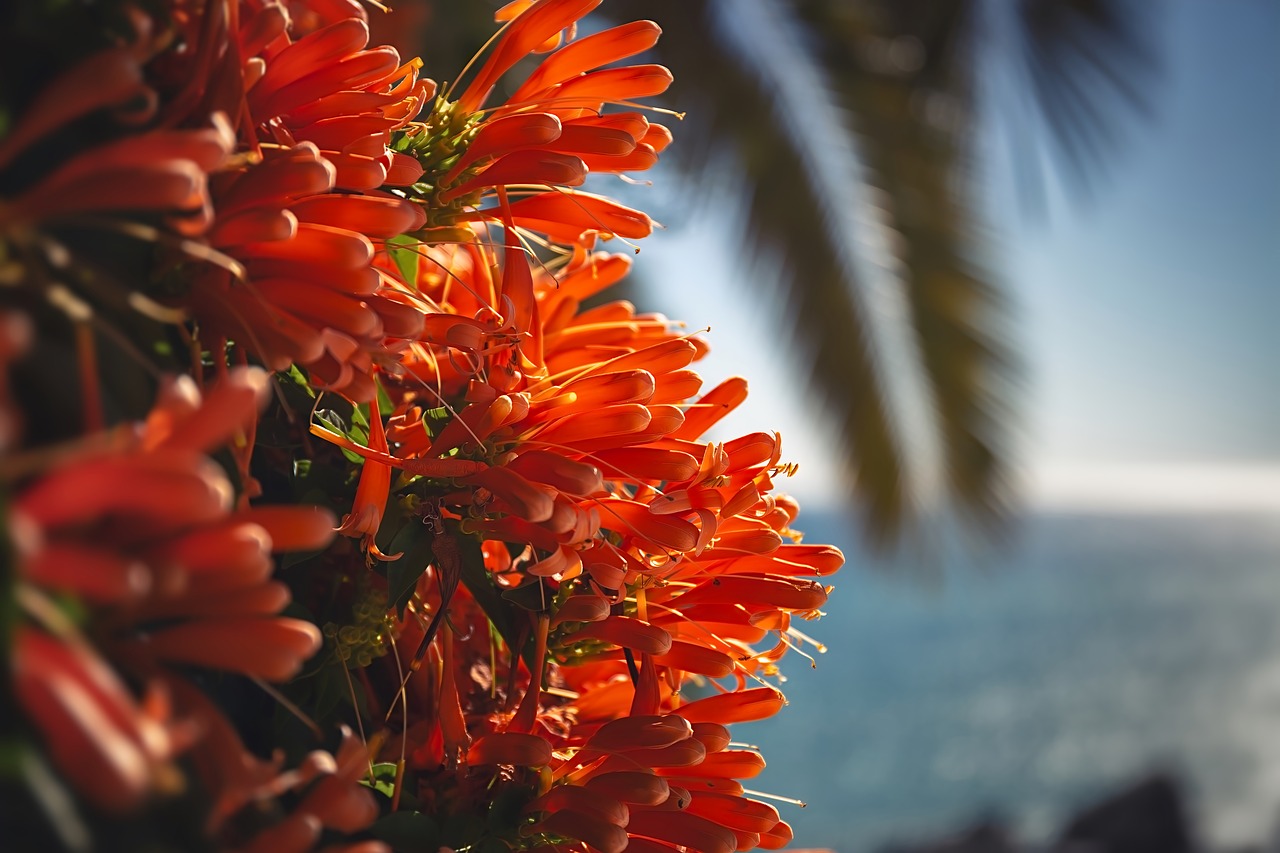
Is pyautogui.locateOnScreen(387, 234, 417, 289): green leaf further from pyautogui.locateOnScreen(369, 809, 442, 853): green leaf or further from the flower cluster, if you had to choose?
pyautogui.locateOnScreen(369, 809, 442, 853): green leaf

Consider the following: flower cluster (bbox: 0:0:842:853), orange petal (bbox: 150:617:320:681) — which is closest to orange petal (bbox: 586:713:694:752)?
flower cluster (bbox: 0:0:842:853)

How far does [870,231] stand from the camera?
6.93 feet

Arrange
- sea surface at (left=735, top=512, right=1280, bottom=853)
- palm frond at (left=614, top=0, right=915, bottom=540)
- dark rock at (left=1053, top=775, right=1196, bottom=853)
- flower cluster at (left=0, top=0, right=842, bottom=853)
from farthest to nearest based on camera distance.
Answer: sea surface at (left=735, top=512, right=1280, bottom=853), dark rock at (left=1053, top=775, right=1196, bottom=853), palm frond at (left=614, top=0, right=915, bottom=540), flower cluster at (left=0, top=0, right=842, bottom=853)

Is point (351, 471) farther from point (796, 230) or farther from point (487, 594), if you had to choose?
point (796, 230)

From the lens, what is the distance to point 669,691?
0.89ft

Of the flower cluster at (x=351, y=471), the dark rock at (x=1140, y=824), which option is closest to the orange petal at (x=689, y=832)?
the flower cluster at (x=351, y=471)

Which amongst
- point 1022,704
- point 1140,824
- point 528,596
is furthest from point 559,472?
point 1022,704

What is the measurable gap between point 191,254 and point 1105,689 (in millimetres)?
10220

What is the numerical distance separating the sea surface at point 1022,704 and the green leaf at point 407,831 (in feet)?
7.58

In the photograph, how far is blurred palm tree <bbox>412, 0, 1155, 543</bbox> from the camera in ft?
6.94

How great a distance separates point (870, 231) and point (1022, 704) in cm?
784

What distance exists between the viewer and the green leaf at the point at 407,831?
0.21 m

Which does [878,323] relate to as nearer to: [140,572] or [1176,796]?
[140,572]

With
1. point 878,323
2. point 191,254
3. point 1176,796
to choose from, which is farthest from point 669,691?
point 1176,796
